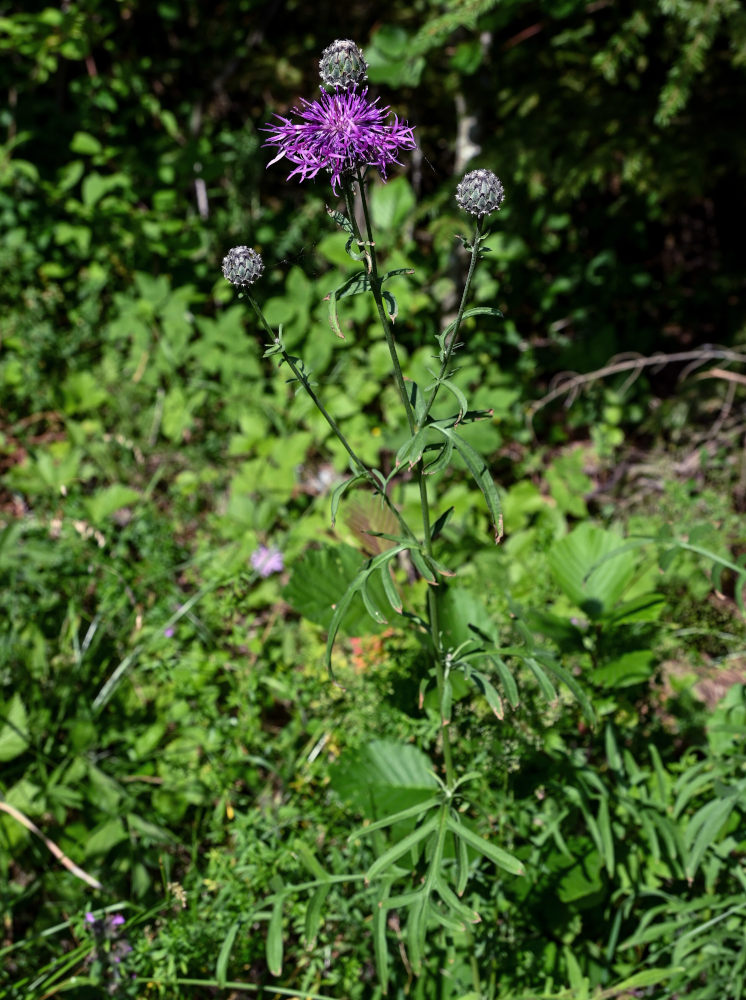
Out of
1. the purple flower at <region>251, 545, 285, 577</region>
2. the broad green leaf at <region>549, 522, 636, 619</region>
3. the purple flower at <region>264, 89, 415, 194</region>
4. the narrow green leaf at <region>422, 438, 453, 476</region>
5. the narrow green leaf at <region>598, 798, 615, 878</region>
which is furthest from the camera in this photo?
the purple flower at <region>251, 545, 285, 577</region>

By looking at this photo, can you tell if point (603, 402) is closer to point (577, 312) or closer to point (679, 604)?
→ point (577, 312)

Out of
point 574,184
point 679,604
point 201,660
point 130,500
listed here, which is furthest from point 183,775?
point 574,184

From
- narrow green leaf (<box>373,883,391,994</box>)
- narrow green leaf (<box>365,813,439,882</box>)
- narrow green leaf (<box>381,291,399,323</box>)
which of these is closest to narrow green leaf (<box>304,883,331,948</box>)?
narrow green leaf (<box>373,883,391,994</box>)

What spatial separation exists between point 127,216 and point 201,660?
259 cm

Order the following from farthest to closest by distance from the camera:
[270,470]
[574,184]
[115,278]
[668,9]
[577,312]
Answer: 1. [115,278]
2. [577,312]
3. [270,470]
4. [574,184]
5. [668,9]

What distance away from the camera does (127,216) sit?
13.1 ft

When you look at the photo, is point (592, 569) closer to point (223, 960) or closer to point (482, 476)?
point (482, 476)

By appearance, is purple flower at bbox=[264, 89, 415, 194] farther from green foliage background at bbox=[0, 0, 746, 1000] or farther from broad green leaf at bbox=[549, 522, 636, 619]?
broad green leaf at bbox=[549, 522, 636, 619]

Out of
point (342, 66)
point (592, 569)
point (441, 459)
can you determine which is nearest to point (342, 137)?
point (342, 66)

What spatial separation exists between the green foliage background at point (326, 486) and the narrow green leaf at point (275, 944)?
2 centimetres

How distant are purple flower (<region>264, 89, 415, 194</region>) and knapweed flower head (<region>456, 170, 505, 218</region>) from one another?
0.36 ft

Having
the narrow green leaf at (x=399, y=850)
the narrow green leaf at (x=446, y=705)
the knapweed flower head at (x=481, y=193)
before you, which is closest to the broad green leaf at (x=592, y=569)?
the narrow green leaf at (x=446, y=705)

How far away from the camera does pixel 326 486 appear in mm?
3434

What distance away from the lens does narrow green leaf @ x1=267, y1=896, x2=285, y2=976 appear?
159cm
